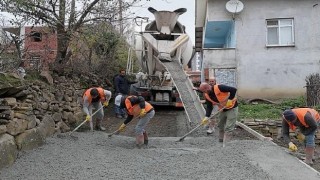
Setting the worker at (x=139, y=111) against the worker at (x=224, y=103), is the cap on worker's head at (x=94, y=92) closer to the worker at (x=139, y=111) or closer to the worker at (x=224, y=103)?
the worker at (x=139, y=111)

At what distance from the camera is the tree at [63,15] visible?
31.3ft

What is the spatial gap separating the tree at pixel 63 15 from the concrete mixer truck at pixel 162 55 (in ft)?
6.39

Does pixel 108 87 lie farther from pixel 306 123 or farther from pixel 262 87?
pixel 306 123

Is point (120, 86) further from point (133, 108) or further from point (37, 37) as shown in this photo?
point (133, 108)

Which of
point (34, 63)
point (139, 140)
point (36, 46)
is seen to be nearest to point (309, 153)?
point (139, 140)

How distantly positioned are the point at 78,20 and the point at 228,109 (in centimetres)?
469

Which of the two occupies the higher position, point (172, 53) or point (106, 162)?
point (172, 53)

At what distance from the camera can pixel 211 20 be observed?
648 inches

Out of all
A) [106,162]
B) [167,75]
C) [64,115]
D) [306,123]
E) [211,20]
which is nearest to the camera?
[106,162]

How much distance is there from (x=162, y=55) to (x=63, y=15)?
149 inches

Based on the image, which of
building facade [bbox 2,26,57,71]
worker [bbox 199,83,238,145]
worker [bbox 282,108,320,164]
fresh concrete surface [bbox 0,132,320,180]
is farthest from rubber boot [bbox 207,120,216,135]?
building facade [bbox 2,26,57,71]

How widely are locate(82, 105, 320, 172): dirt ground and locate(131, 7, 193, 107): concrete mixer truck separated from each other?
0.70m

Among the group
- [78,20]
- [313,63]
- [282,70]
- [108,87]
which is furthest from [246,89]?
[78,20]

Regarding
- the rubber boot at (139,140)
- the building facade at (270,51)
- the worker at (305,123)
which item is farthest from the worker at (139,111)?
the building facade at (270,51)
